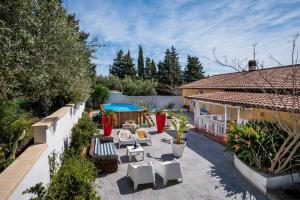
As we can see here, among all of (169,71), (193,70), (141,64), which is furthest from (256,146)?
(141,64)

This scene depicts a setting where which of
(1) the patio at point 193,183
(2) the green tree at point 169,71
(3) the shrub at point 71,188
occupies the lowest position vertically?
(1) the patio at point 193,183

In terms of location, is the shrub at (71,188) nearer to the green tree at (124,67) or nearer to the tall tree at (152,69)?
the tall tree at (152,69)

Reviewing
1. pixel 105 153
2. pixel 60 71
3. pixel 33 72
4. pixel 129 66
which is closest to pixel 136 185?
pixel 105 153

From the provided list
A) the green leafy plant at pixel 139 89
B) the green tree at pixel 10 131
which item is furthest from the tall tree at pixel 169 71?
the green tree at pixel 10 131

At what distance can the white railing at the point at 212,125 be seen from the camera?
14398mm

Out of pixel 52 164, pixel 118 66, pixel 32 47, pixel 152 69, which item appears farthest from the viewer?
pixel 118 66

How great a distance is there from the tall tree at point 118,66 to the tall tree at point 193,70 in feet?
51.6

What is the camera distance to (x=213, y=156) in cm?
1106

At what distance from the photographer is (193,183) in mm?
8016

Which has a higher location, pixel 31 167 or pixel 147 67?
pixel 147 67

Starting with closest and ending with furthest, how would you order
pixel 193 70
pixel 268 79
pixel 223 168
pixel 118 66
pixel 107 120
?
pixel 223 168 < pixel 268 79 < pixel 107 120 < pixel 193 70 < pixel 118 66

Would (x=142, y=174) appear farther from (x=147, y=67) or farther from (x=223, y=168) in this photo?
(x=147, y=67)

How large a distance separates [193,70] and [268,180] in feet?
120

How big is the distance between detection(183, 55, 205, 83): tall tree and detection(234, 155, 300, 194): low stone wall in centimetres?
3537
